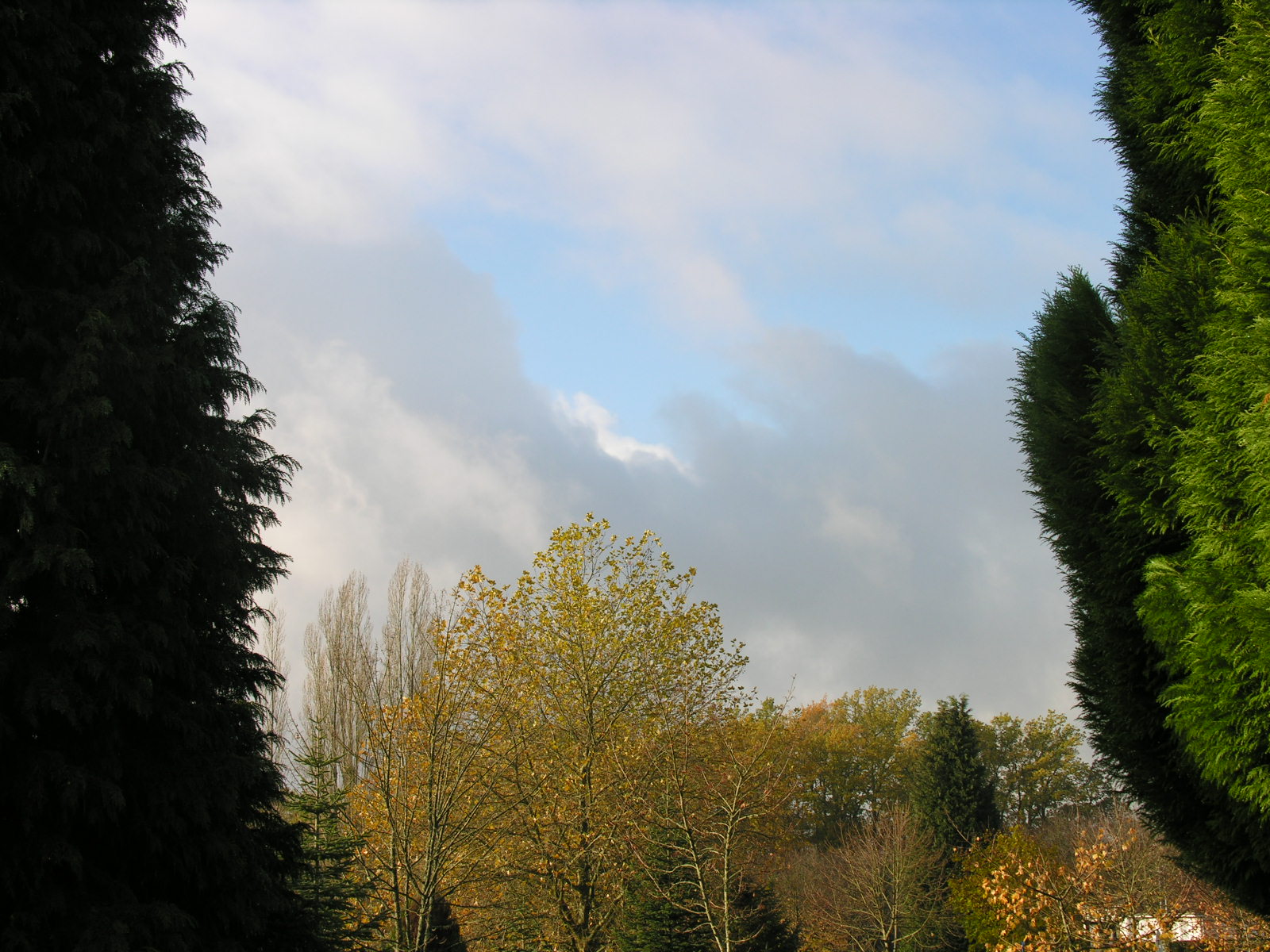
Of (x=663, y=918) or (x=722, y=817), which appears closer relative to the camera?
(x=663, y=918)

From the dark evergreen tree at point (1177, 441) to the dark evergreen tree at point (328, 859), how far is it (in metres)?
8.46

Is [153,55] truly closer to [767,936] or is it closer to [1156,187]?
[1156,187]

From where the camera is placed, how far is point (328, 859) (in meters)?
12.1

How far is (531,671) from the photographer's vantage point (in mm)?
14672

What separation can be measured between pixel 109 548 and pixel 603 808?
29.0 feet

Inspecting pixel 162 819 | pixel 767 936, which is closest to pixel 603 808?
pixel 767 936

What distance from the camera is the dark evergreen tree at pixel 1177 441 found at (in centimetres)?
538

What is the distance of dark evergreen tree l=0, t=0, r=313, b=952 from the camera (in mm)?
6539

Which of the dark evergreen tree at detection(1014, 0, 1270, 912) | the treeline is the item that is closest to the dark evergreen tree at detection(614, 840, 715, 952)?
the treeline

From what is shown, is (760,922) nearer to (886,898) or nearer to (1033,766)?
(886,898)

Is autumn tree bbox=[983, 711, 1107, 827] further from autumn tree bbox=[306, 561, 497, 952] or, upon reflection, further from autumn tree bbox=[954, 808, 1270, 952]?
autumn tree bbox=[306, 561, 497, 952]

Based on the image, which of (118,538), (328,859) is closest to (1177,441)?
(118,538)

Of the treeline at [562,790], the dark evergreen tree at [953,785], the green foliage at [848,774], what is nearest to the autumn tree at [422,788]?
Result: the treeline at [562,790]

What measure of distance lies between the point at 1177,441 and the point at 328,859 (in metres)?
11.4
